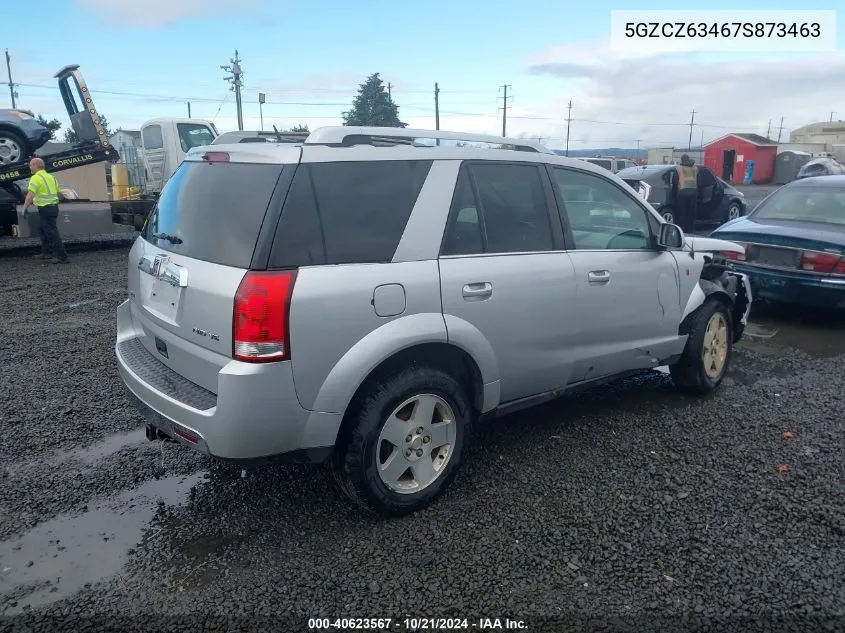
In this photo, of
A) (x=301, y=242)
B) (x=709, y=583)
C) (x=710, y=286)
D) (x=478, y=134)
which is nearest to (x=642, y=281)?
(x=710, y=286)

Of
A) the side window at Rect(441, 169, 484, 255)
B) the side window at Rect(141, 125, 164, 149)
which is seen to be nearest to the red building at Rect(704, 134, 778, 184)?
the side window at Rect(141, 125, 164, 149)

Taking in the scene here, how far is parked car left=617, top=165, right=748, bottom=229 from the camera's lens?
1427cm

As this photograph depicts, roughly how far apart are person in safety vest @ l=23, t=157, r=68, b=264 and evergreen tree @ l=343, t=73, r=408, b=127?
4059 centimetres

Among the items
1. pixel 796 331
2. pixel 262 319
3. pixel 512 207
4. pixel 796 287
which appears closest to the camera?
pixel 262 319

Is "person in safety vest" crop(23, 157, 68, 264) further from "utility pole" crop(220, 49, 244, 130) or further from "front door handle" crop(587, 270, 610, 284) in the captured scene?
"utility pole" crop(220, 49, 244, 130)

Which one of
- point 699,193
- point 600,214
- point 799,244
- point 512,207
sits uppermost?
point 512,207

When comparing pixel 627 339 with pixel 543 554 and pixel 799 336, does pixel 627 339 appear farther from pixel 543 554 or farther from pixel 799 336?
pixel 799 336

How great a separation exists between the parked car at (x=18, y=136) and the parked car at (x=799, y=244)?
461 inches

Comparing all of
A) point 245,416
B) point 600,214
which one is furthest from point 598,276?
point 245,416

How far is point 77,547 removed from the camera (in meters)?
3.12

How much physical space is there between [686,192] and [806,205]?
22.2 feet

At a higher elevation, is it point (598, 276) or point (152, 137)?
point (152, 137)

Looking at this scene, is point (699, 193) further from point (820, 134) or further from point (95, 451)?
point (820, 134)

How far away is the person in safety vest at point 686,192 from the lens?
14328 millimetres
